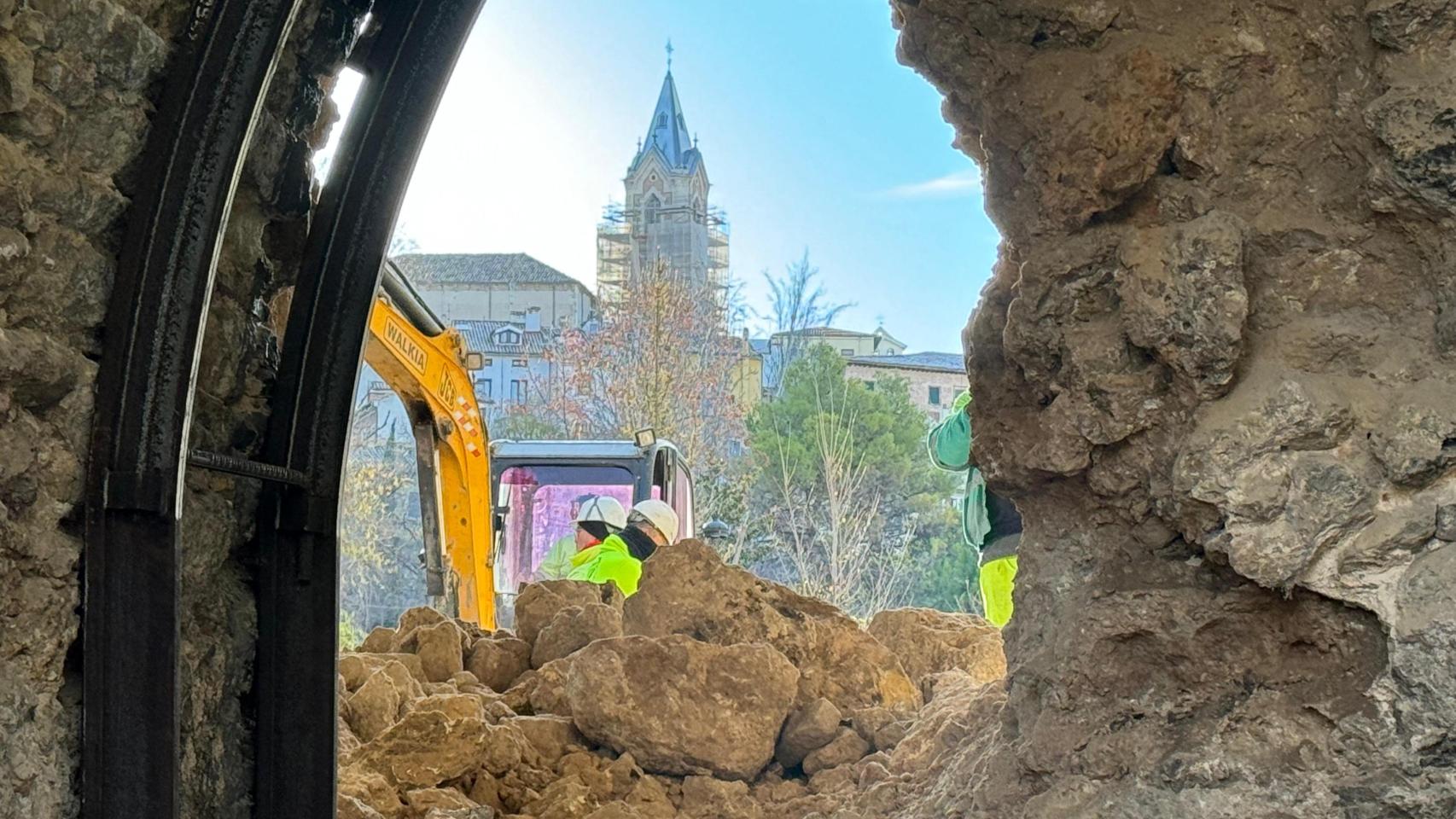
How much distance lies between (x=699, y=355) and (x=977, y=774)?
53.8 ft

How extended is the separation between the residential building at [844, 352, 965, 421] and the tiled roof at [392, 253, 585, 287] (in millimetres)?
4807

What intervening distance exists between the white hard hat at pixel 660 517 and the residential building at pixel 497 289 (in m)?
13.0

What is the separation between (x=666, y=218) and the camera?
74.2ft

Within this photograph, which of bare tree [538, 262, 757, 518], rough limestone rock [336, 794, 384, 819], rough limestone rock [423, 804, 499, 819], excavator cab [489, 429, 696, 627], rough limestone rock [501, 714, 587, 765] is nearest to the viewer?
rough limestone rock [336, 794, 384, 819]

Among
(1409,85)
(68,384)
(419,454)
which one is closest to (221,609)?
(68,384)

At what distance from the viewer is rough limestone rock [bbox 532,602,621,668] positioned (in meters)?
4.20

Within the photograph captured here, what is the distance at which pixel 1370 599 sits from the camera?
72.4 inches

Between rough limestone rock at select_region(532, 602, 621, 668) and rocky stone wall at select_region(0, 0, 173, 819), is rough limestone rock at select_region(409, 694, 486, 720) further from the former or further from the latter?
rocky stone wall at select_region(0, 0, 173, 819)

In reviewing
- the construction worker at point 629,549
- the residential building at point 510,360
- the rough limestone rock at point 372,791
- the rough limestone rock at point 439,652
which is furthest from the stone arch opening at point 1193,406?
the residential building at point 510,360

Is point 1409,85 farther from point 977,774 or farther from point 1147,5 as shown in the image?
Answer: point 977,774

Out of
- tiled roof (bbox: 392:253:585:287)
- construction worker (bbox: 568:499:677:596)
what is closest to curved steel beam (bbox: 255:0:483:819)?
construction worker (bbox: 568:499:677:596)

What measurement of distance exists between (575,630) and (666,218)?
18828 mm

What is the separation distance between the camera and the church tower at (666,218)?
21.0 m

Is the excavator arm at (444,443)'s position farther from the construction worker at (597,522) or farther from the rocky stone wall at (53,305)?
the rocky stone wall at (53,305)
